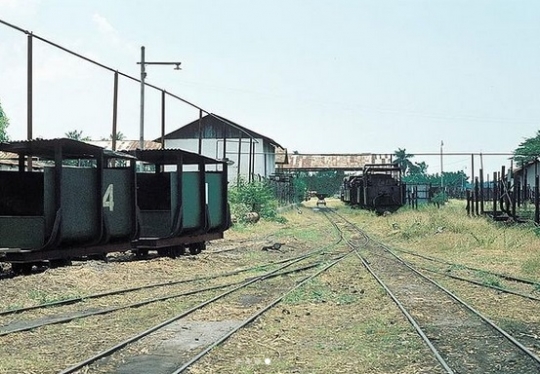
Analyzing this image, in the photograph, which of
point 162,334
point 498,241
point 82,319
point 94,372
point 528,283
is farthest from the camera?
point 498,241

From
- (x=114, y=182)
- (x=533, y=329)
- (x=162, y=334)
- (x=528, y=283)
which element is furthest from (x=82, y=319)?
(x=528, y=283)

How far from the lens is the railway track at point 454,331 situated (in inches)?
297

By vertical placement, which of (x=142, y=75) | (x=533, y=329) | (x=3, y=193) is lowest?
(x=533, y=329)

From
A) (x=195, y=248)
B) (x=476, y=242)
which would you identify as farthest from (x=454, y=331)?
(x=476, y=242)

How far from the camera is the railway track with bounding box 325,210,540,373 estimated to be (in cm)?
754

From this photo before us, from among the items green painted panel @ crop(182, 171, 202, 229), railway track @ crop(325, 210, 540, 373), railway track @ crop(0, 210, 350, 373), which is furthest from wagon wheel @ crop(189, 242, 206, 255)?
railway track @ crop(325, 210, 540, 373)

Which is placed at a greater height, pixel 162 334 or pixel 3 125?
pixel 3 125

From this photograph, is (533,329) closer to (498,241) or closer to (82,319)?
(82,319)

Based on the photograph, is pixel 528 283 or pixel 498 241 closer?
pixel 528 283

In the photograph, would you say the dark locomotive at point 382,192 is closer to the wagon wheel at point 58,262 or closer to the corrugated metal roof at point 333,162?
the wagon wheel at point 58,262

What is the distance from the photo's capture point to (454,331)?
9.38 m

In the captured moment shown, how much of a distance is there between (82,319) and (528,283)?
28.5 feet

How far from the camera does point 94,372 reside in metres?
7.05

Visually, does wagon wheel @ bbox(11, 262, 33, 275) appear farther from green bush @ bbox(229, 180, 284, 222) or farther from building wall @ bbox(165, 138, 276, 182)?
building wall @ bbox(165, 138, 276, 182)
